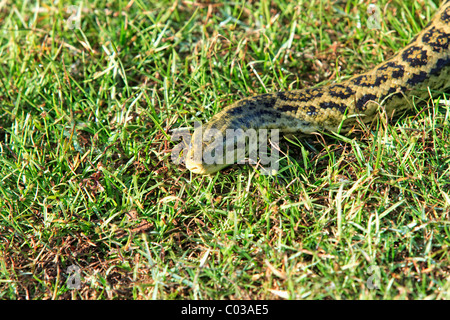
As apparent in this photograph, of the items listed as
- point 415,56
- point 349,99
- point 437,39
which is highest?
point 437,39

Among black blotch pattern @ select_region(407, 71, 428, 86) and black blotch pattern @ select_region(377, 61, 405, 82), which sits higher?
black blotch pattern @ select_region(377, 61, 405, 82)

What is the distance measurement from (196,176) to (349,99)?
5.68ft

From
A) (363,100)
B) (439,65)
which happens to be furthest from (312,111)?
(439,65)

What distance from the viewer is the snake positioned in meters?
4.55

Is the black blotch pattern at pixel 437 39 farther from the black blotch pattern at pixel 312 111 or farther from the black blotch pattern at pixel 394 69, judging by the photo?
the black blotch pattern at pixel 312 111

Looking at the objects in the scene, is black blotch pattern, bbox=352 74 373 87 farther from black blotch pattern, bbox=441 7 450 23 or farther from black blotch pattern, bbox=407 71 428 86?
black blotch pattern, bbox=441 7 450 23

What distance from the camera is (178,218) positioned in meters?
4.15

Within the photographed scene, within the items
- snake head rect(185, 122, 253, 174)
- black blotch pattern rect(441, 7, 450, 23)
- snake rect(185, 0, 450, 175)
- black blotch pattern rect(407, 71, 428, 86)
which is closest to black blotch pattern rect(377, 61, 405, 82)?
snake rect(185, 0, 450, 175)

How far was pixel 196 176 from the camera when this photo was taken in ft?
14.3

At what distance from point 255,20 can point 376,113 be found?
2044mm

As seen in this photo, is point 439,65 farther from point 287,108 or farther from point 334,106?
point 287,108

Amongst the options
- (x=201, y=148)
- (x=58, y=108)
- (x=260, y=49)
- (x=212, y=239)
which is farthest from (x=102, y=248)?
(x=260, y=49)

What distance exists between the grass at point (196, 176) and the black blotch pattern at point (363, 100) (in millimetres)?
266

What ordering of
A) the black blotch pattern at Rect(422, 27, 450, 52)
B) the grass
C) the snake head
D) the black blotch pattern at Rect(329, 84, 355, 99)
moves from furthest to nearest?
the black blotch pattern at Rect(422, 27, 450, 52), the black blotch pattern at Rect(329, 84, 355, 99), the snake head, the grass
